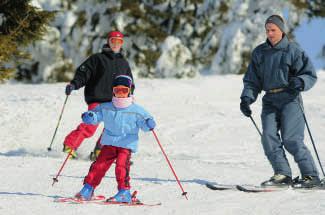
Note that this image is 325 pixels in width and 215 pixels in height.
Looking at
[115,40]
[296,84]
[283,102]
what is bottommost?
[283,102]

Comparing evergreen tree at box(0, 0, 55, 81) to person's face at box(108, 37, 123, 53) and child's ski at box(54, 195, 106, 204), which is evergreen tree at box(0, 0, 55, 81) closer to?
person's face at box(108, 37, 123, 53)

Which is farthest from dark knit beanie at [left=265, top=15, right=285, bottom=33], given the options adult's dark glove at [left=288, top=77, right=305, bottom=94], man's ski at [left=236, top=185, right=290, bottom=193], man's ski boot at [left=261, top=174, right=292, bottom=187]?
man's ski at [left=236, top=185, right=290, bottom=193]

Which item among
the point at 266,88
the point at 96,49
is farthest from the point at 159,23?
the point at 266,88

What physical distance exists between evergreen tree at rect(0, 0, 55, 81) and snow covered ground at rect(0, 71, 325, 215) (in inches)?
55.2

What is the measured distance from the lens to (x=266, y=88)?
6621mm

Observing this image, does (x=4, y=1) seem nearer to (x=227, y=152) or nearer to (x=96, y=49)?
(x=227, y=152)

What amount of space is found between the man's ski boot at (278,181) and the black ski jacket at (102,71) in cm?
263

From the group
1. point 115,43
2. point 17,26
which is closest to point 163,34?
point 17,26

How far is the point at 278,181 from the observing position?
6438 mm

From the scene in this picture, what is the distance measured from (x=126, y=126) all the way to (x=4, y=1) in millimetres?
6925

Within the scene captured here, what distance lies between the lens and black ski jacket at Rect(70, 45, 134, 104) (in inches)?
324

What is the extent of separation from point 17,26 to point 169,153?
11.9 ft

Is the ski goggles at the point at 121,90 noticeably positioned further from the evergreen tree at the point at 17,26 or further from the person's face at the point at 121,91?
the evergreen tree at the point at 17,26

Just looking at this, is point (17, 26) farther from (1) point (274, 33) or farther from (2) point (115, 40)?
(1) point (274, 33)
